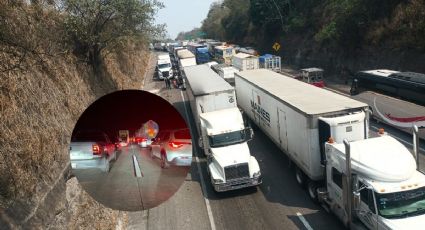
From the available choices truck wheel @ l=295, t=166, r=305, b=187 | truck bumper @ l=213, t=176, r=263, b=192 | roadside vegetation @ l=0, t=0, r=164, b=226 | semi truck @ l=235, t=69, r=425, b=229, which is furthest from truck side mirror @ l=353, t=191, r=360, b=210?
roadside vegetation @ l=0, t=0, r=164, b=226

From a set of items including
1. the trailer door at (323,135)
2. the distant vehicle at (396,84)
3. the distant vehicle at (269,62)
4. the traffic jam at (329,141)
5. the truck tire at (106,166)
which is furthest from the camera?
the distant vehicle at (269,62)

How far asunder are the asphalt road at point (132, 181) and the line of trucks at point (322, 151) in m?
9.78

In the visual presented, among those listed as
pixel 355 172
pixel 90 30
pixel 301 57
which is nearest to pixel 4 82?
pixel 355 172

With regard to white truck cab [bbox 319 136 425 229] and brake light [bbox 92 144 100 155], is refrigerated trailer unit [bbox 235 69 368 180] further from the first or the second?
brake light [bbox 92 144 100 155]

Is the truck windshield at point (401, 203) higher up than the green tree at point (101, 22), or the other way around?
the green tree at point (101, 22)

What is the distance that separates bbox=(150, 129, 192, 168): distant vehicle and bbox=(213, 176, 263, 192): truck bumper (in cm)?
1452

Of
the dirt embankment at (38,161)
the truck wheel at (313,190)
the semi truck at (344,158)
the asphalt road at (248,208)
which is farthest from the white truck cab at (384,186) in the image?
the dirt embankment at (38,161)

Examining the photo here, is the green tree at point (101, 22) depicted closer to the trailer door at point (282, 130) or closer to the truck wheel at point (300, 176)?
the trailer door at point (282, 130)

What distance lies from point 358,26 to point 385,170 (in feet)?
138

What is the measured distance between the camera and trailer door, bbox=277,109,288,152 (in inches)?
724

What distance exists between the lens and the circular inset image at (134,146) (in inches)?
109

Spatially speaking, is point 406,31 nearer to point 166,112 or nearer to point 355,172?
point 355,172

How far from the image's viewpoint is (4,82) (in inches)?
445

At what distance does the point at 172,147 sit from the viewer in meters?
2.78
